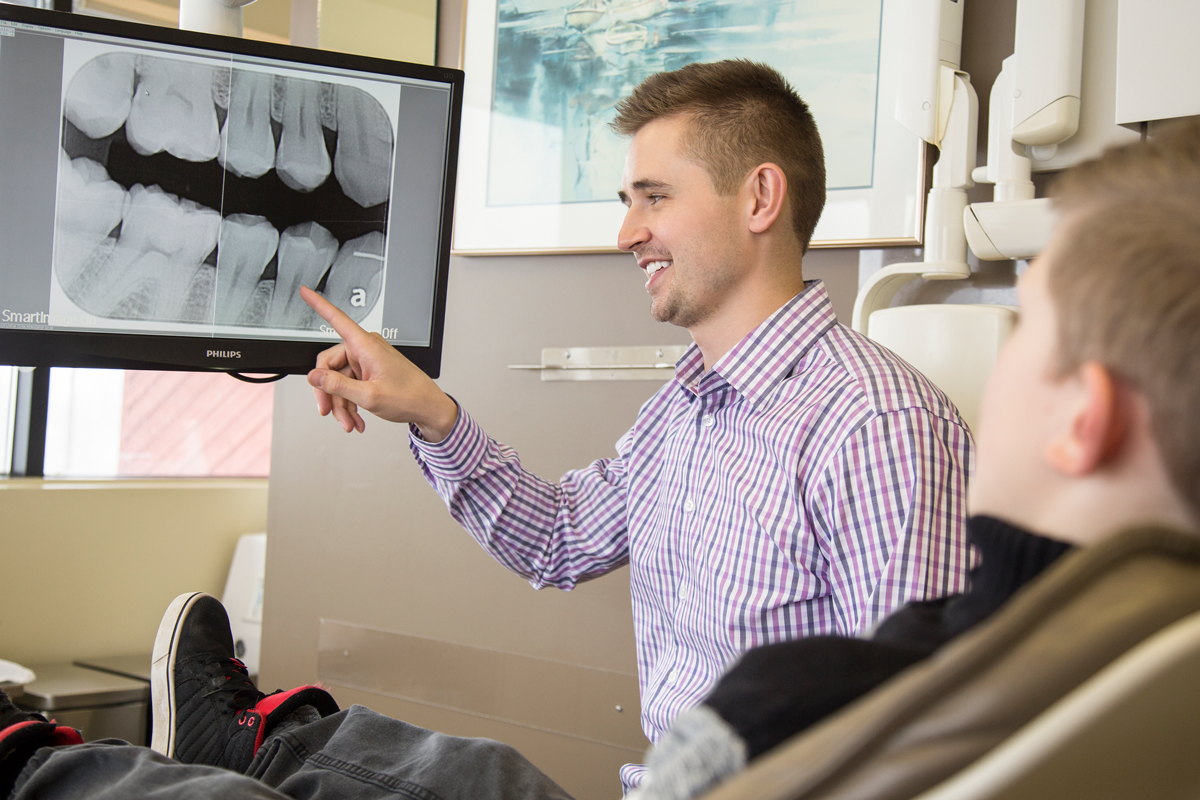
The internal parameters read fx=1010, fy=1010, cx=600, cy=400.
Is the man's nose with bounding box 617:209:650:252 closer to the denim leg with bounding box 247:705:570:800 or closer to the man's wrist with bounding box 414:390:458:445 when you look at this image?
the man's wrist with bounding box 414:390:458:445

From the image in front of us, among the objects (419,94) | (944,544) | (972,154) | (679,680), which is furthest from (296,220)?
(972,154)

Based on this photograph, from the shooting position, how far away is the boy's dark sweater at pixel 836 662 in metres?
0.54

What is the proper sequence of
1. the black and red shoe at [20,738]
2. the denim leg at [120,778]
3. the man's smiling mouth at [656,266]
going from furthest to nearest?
the man's smiling mouth at [656,266]
the black and red shoe at [20,738]
the denim leg at [120,778]

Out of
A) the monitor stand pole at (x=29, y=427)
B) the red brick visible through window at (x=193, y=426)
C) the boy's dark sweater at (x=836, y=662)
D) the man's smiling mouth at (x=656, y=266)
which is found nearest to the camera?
the boy's dark sweater at (x=836, y=662)

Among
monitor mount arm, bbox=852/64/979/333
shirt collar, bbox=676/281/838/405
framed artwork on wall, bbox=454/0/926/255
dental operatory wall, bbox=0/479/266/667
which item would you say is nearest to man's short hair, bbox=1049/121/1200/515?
shirt collar, bbox=676/281/838/405

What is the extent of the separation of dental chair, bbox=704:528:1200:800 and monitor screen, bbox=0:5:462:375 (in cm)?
101

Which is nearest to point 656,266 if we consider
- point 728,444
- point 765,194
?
point 765,194

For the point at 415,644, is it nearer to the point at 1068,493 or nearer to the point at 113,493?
the point at 113,493

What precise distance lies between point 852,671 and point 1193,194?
298 millimetres

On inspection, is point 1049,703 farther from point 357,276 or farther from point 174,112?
point 174,112

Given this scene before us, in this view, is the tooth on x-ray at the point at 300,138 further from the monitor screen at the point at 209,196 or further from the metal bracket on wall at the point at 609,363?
the metal bracket on wall at the point at 609,363

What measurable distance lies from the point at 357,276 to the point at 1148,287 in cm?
106

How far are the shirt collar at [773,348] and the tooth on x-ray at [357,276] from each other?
462mm

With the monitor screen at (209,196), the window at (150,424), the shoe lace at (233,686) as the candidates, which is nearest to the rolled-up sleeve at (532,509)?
the monitor screen at (209,196)
